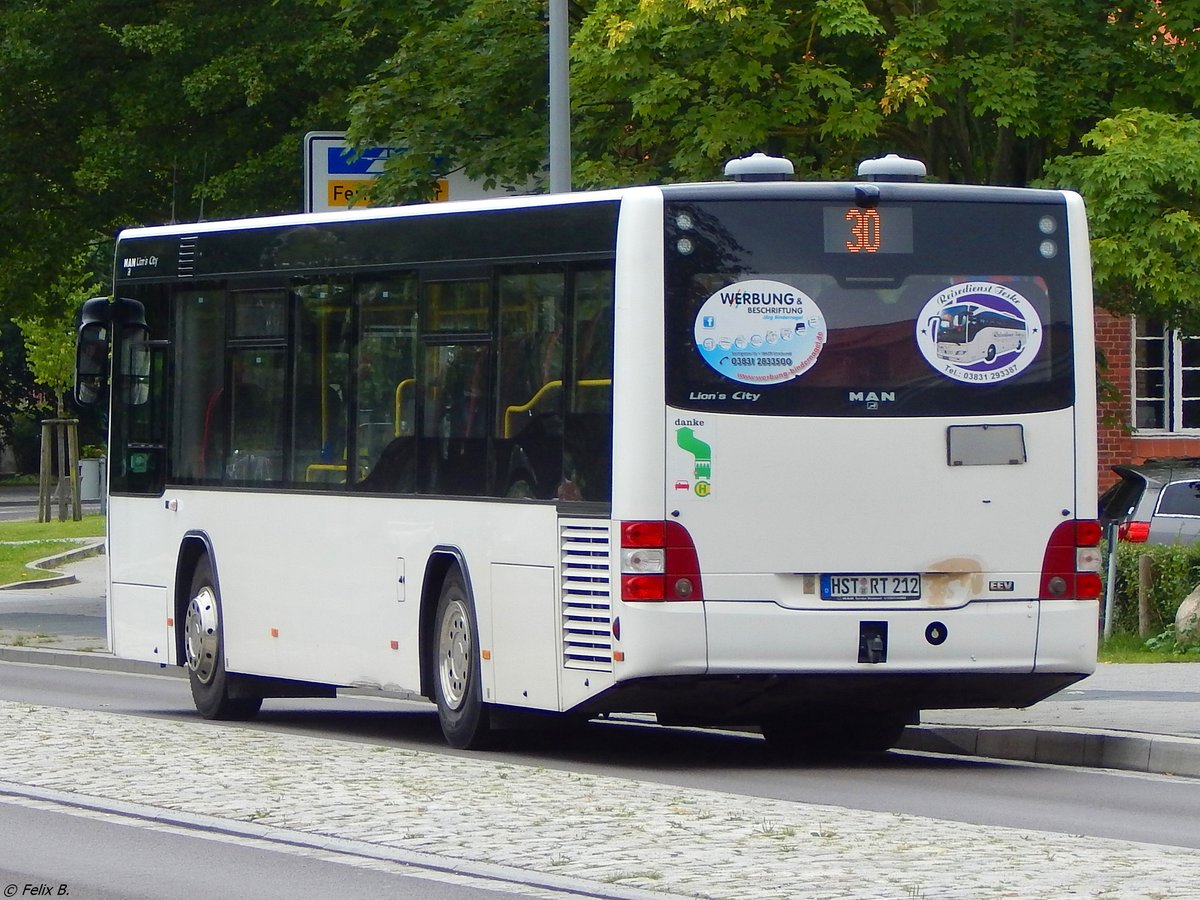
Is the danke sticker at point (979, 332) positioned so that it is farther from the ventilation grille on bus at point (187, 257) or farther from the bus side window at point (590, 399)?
the ventilation grille on bus at point (187, 257)

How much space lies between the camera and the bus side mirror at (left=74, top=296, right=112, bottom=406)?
17.3 meters

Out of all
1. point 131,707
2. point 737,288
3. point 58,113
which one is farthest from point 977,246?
point 58,113

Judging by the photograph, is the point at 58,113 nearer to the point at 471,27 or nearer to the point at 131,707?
the point at 471,27

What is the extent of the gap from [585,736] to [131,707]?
421 cm

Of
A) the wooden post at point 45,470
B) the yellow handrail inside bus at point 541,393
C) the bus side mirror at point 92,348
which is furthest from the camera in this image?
the wooden post at point 45,470

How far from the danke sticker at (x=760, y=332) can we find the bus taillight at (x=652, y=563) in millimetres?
835

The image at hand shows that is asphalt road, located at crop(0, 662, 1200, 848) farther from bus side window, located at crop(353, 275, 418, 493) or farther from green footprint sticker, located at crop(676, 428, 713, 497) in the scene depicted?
bus side window, located at crop(353, 275, 418, 493)

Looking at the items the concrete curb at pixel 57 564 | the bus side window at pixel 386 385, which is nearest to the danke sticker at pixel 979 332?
the bus side window at pixel 386 385

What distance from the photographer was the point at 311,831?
983 centimetres

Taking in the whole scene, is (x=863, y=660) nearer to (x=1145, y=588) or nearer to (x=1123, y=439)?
(x=1145, y=588)

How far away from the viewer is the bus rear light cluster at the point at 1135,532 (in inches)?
861

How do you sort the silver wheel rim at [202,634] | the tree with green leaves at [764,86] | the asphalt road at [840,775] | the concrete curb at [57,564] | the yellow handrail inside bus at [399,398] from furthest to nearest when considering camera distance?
the concrete curb at [57,564], the tree with green leaves at [764,86], the silver wheel rim at [202,634], the yellow handrail inside bus at [399,398], the asphalt road at [840,775]

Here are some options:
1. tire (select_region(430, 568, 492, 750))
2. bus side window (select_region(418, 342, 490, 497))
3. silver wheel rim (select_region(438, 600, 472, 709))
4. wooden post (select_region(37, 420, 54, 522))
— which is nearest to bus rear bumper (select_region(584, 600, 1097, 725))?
tire (select_region(430, 568, 492, 750))

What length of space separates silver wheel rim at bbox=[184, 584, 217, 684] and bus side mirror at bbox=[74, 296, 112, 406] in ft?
5.81
